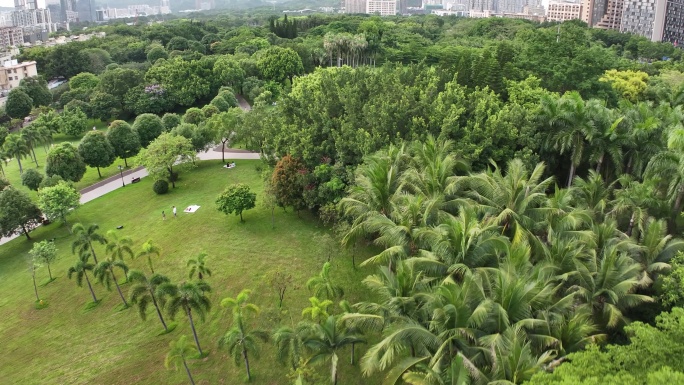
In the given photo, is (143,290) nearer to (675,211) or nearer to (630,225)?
(630,225)

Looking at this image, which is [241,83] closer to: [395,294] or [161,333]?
[161,333]

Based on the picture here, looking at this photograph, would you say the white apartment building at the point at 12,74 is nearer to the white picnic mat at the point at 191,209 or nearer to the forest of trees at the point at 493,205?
Result: the forest of trees at the point at 493,205

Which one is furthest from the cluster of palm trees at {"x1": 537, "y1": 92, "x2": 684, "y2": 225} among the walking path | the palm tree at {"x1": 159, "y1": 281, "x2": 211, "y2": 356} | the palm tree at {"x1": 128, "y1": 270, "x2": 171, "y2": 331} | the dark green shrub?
the dark green shrub

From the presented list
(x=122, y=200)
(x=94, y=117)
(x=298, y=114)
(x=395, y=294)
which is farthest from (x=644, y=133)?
(x=94, y=117)

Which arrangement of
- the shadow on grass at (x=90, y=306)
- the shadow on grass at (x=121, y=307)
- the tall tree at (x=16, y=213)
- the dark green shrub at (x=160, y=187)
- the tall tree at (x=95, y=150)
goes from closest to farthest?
the shadow on grass at (x=121, y=307) → the shadow on grass at (x=90, y=306) → the tall tree at (x=16, y=213) → the dark green shrub at (x=160, y=187) → the tall tree at (x=95, y=150)

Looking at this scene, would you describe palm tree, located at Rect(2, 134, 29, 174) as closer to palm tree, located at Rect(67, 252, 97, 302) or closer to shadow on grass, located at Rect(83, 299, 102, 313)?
shadow on grass, located at Rect(83, 299, 102, 313)

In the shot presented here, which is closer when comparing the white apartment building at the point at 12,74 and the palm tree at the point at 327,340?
the palm tree at the point at 327,340

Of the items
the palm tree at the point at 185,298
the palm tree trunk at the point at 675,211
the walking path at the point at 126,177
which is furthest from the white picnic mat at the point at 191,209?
the palm tree trunk at the point at 675,211
